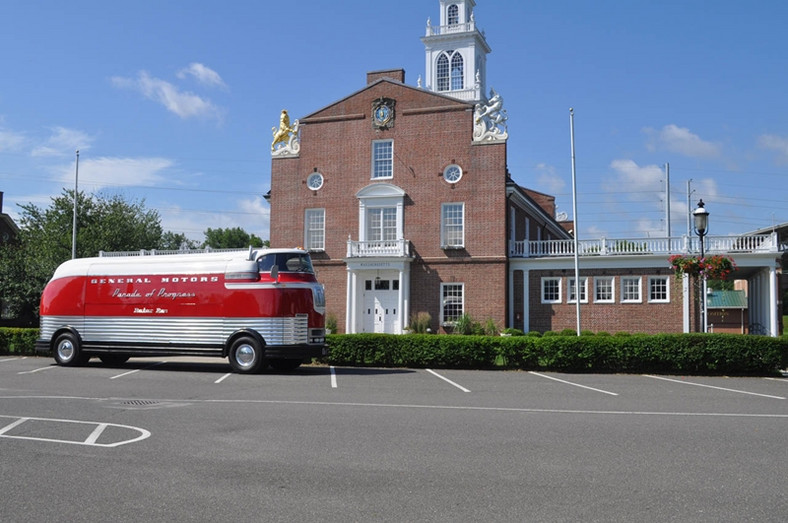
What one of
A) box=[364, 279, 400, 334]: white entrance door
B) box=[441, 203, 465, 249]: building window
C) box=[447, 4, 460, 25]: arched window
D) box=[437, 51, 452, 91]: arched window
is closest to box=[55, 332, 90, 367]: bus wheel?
box=[364, 279, 400, 334]: white entrance door

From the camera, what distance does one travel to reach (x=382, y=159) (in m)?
33.7

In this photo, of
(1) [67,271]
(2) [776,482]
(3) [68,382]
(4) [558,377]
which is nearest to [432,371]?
(4) [558,377]

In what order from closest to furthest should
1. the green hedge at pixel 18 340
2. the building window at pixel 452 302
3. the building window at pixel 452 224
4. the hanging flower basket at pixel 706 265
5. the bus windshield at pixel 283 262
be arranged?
the bus windshield at pixel 283 262 < the hanging flower basket at pixel 706 265 < the green hedge at pixel 18 340 < the building window at pixel 452 302 < the building window at pixel 452 224

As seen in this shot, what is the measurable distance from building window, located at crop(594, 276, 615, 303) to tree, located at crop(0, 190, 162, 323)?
26419 mm

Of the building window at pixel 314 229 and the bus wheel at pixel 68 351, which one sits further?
the building window at pixel 314 229

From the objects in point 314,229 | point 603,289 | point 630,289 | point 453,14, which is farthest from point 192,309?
point 453,14

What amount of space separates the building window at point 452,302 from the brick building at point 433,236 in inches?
2.1

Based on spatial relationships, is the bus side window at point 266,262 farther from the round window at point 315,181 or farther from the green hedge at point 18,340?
the round window at point 315,181

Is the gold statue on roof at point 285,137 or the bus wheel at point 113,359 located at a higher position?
the gold statue on roof at point 285,137

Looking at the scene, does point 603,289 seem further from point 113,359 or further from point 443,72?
point 443,72

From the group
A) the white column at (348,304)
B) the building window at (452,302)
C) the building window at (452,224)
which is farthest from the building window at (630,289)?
the white column at (348,304)

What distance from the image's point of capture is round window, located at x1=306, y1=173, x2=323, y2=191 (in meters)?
34.4

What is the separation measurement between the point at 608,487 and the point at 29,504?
16.4ft

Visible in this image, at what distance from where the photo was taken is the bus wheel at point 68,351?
68.5 ft
